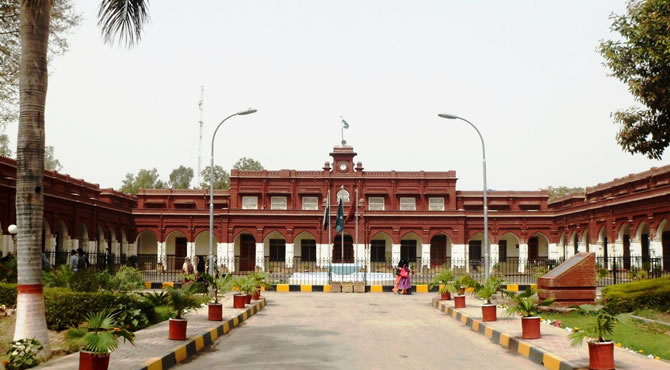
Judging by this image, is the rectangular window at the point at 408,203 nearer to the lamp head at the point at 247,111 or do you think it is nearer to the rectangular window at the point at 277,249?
the rectangular window at the point at 277,249

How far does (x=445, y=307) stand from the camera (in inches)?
675

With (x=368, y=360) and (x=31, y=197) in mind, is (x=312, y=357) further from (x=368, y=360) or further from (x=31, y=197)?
(x=31, y=197)

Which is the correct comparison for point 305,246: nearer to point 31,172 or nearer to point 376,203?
point 376,203


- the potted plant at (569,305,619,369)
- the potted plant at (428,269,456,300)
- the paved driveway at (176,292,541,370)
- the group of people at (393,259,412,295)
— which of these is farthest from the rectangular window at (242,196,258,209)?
the potted plant at (569,305,619,369)

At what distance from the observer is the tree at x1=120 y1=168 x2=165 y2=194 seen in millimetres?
69938

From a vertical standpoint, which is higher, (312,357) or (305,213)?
(305,213)

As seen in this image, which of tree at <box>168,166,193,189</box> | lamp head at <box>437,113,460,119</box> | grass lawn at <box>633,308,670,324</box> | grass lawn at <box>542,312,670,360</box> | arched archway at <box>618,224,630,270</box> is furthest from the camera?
tree at <box>168,166,193,189</box>

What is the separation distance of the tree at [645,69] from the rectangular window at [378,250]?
3438 cm

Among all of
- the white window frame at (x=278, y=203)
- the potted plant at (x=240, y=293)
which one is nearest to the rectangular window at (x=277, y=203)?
the white window frame at (x=278, y=203)

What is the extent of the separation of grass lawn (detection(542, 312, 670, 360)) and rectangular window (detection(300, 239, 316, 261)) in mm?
35882

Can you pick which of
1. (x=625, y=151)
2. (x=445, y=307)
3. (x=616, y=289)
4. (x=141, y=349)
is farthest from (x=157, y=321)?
(x=625, y=151)

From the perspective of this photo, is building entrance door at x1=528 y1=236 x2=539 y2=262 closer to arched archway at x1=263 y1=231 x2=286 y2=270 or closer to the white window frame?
arched archway at x1=263 y1=231 x2=286 y2=270

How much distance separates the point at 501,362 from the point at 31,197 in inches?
270

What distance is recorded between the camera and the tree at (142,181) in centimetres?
6994
